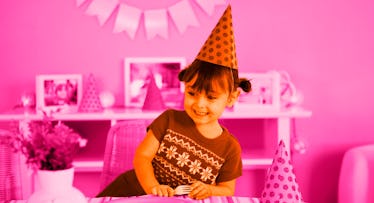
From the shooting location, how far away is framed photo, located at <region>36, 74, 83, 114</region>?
9.09 feet

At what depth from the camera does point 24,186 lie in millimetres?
2709

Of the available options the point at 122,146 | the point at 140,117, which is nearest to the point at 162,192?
the point at 122,146

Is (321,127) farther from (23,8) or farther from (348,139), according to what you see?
(23,8)

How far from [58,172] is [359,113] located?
8.05 ft

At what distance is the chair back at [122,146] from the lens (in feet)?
6.48

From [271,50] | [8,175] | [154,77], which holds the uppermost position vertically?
[271,50]

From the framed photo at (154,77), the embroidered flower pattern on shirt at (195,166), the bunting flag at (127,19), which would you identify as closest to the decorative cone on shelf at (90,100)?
the framed photo at (154,77)

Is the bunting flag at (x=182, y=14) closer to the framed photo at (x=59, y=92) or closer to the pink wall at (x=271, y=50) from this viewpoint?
the pink wall at (x=271, y=50)

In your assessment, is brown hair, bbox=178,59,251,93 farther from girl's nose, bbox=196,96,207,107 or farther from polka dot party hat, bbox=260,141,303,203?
polka dot party hat, bbox=260,141,303,203

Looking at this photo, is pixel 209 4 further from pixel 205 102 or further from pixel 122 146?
pixel 205 102

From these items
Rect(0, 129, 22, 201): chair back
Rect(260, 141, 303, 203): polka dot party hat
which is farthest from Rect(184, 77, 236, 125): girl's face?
Rect(0, 129, 22, 201): chair back

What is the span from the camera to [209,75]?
1.47 meters

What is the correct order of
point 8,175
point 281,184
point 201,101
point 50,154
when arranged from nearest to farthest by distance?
point 50,154, point 281,184, point 201,101, point 8,175

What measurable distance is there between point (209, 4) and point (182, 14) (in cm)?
17
